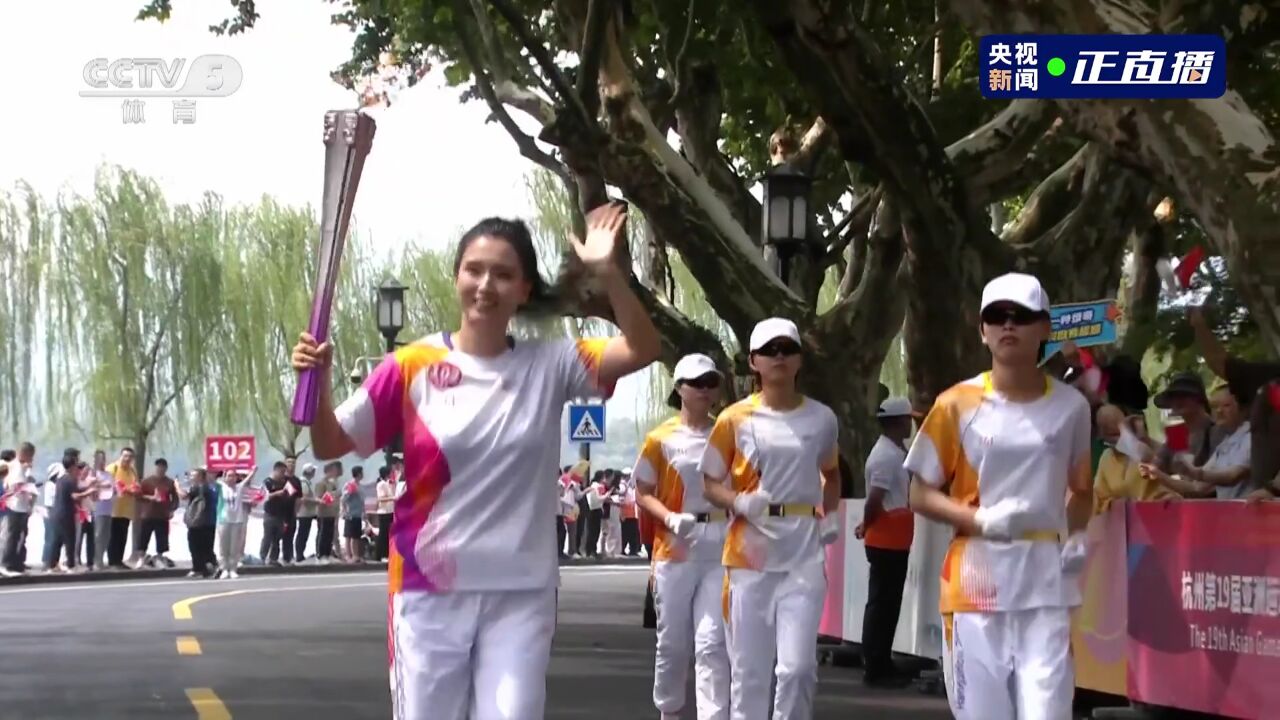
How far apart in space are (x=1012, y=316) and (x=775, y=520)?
2.81 metres

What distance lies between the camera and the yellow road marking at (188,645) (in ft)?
52.3

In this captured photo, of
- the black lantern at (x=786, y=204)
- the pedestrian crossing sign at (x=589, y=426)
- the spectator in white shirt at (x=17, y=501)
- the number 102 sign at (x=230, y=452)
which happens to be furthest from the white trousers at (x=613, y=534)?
the black lantern at (x=786, y=204)

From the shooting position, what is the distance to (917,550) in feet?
47.6

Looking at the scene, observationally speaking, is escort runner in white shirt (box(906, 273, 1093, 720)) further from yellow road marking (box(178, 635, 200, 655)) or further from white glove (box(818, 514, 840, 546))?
yellow road marking (box(178, 635, 200, 655))

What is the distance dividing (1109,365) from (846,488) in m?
5.56

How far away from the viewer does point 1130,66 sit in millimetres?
11906

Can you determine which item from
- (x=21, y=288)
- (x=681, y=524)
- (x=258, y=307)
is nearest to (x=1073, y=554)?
(x=681, y=524)

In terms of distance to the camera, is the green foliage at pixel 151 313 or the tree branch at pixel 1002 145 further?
the green foliage at pixel 151 313

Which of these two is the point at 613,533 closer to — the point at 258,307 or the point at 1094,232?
the point at 258,307

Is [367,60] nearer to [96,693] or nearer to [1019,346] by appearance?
[96,693]

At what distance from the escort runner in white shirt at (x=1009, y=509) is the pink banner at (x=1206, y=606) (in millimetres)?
3486

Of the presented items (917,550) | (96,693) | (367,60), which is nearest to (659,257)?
(367,60)

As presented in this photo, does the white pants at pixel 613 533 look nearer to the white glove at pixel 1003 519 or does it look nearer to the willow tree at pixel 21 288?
the willow tree at pixel 21 288

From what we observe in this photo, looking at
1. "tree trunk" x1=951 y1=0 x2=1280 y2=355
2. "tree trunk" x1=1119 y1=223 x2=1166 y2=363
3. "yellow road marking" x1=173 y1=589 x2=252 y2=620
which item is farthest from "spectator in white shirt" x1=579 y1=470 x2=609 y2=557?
"tree trunk" x1=951 y1=0 x2=1280 y2=355
